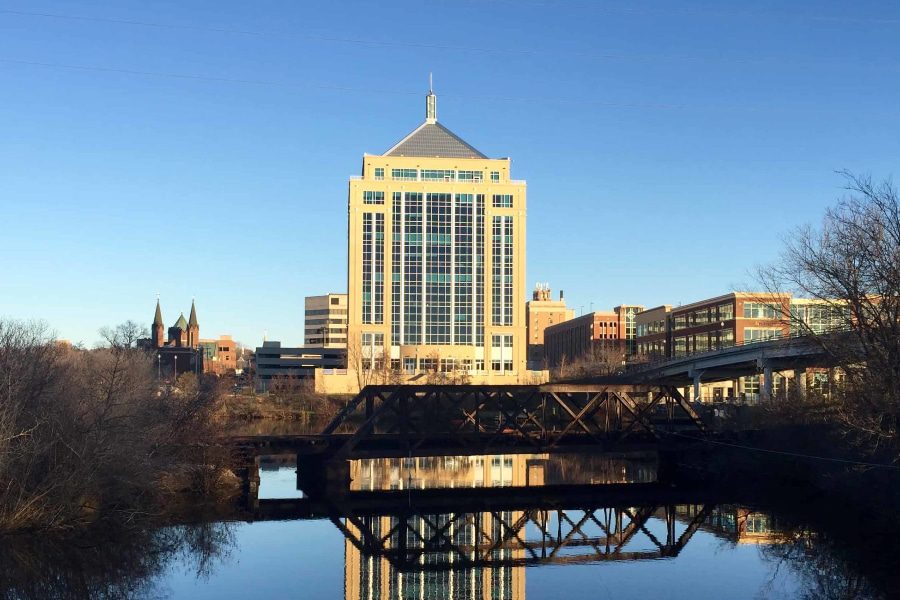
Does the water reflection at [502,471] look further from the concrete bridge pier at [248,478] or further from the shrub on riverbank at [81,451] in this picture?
the shrub on riverbank at [81,451]

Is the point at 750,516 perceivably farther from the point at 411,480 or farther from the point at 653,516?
the point at 411,480

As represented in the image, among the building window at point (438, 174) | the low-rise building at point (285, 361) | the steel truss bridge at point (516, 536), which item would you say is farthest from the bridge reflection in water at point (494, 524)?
the low-rise building at point (285, 361)

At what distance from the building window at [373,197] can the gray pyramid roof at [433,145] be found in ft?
23.5

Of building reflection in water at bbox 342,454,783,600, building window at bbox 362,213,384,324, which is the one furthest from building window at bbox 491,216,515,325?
building reflection in water at bbox 342,454,783,600

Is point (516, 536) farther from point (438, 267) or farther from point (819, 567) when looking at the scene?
point (438, 267)

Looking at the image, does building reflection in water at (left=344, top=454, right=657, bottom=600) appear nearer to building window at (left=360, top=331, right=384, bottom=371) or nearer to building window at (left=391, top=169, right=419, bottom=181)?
building window at (left=360, top=331, right=384, bottom=371)

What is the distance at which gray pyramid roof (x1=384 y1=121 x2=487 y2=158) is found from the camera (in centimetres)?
14300

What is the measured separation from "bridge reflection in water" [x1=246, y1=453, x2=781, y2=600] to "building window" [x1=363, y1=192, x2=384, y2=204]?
7998 centimetres

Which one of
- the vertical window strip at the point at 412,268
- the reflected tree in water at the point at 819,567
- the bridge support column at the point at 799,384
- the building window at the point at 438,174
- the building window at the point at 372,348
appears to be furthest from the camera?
the building window at the point at 438,174

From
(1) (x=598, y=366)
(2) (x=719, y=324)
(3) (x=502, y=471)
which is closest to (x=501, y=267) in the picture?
(1) (x=598, y=366)

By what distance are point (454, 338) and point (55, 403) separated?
344 feet

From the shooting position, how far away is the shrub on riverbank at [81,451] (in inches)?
1324

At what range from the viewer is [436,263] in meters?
140

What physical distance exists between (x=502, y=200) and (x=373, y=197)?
19126 mm
